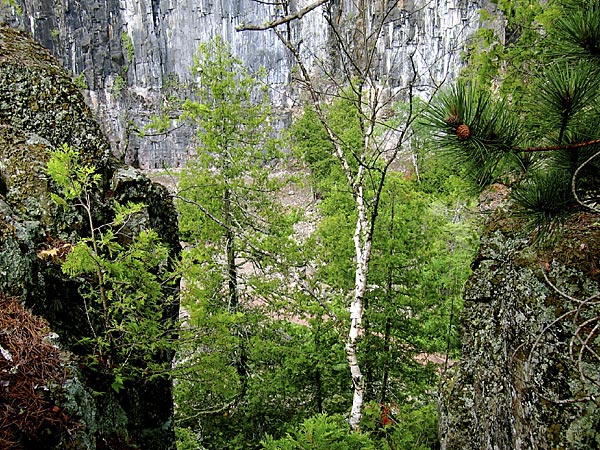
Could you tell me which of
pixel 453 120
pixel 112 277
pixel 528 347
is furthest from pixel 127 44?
pixel 528 347

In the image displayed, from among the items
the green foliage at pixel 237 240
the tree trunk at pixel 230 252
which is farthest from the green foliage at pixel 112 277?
the tree trunk at pixel 230 252

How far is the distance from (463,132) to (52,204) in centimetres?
323

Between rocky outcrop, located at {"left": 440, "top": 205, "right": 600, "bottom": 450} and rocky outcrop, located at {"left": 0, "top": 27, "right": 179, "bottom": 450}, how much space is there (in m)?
2.57

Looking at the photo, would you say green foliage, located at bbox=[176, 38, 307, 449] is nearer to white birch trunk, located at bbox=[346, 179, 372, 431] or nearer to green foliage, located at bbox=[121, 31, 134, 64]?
white birch trunk, located at bbox=[346, 179, 372, 431]

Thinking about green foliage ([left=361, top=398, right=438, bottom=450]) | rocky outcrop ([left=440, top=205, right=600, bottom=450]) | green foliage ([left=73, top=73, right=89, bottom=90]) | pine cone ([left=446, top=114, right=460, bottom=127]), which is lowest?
green foliage ([left=361, top=398, right=438, bottom=450])

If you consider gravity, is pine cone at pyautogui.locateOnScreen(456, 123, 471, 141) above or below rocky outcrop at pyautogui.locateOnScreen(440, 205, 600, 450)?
above

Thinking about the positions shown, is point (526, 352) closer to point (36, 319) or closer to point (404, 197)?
point (36, 319)

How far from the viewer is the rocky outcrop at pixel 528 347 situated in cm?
245

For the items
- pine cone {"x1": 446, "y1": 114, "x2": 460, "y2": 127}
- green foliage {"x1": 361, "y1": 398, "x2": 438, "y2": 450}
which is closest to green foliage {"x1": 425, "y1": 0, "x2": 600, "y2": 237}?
pine cone {"x1": 446, "y1": 114, "x2": 460, "y2": 127}

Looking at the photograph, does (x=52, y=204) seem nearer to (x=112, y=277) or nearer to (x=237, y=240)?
(x=112, y=277)

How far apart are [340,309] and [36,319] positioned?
636cm

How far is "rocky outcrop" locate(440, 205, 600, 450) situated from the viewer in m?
2.45

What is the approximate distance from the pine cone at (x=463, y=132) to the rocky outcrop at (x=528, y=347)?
87cm

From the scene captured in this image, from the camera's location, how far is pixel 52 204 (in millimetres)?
3793
